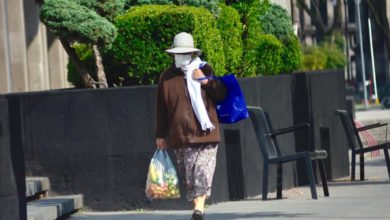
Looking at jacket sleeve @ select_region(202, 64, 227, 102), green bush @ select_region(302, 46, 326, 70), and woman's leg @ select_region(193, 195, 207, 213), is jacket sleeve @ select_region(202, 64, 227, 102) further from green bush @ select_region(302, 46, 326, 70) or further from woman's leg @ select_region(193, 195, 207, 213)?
green bush @ select_region(302, 46, 326, 70)

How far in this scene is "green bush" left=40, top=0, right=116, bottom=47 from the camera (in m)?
14.3

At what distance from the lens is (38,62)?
93.4 feet

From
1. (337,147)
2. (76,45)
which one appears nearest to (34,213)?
(76,45)

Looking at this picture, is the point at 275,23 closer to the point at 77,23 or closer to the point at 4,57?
the point at 4,57

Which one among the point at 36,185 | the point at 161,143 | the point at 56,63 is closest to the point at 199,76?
the point at 161,143

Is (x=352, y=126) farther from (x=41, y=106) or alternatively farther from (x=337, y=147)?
(x=41, y=106)

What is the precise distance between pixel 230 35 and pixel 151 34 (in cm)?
310

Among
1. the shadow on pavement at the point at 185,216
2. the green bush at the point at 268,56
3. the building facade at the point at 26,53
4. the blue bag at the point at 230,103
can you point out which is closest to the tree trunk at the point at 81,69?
the shadow on pavement at the point at 185,216

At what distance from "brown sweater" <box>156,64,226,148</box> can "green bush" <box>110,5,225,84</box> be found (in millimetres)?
2875

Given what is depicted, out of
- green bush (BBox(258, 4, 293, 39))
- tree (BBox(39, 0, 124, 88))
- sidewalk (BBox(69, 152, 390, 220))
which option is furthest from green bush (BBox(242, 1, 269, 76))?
tree (BBox(39, 0, 124, 88))

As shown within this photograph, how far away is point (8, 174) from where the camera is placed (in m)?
10.2

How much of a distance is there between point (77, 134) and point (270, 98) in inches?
168

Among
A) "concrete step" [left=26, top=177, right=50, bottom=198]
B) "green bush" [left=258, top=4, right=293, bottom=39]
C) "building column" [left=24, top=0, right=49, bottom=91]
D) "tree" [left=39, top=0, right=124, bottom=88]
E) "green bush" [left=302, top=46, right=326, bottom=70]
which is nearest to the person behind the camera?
"concrete step" [left=26, top=177, right=50, bottom=198]

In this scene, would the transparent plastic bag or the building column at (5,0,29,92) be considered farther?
the building column at (5,0,29,92)
